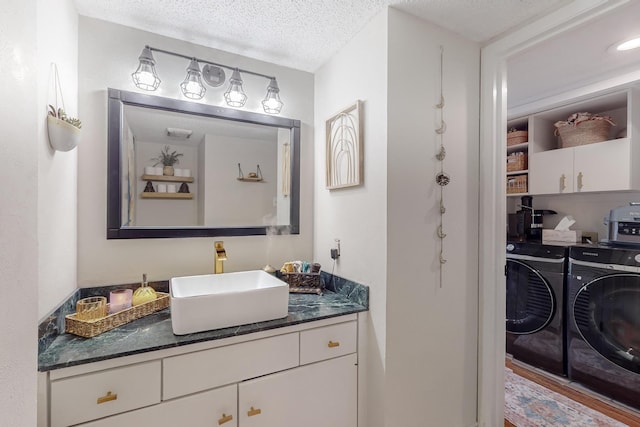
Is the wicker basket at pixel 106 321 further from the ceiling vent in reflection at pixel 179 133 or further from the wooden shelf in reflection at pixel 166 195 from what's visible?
the ceiling vent in reflection at pixel 179 133

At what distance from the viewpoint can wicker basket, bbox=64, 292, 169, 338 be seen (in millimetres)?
1201

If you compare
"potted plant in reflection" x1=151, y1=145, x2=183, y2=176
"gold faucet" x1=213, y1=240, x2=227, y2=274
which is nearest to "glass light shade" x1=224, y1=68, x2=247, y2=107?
Answer: "potted plant in reflection" x1=151, y1=145, x2=183, y2=176

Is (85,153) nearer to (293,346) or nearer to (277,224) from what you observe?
(277,224)

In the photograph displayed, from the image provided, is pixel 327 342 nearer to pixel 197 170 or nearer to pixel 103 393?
pixel 103 393

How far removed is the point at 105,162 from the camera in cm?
156

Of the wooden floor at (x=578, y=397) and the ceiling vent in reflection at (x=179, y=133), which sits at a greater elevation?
the ceiling vent in reflection at (x=179, y=133)

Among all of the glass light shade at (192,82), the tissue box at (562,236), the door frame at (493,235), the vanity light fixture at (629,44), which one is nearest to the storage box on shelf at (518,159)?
the tissue box at (562,236)

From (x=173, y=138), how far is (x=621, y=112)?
136 inches

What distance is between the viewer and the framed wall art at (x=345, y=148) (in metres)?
1.63

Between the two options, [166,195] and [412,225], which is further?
[166,195]

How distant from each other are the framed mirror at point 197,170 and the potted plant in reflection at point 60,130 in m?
0.34

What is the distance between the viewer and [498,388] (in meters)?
1.68

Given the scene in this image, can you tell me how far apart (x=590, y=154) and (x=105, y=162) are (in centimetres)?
336

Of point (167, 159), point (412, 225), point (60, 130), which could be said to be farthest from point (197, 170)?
point (412, 225)
